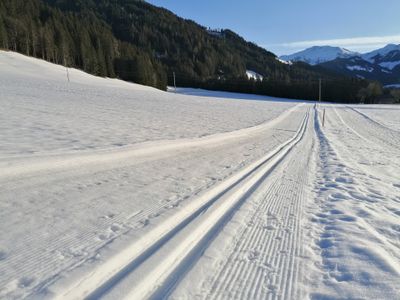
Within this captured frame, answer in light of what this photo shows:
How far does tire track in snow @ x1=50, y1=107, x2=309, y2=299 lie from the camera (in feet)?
9.01

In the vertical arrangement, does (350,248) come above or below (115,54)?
below

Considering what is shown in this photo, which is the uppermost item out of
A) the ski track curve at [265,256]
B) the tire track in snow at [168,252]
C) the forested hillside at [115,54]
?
the forested hillside at [115,54]

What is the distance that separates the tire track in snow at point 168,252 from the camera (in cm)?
275

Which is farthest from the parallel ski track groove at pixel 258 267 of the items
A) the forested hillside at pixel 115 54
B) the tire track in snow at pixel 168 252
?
the forested hillside at pixel 115 54

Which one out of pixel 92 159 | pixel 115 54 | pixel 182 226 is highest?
pixel 115 54

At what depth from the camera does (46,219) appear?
3.98 m

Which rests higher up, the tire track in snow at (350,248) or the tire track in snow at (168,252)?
the tire track in snow at (168,252)

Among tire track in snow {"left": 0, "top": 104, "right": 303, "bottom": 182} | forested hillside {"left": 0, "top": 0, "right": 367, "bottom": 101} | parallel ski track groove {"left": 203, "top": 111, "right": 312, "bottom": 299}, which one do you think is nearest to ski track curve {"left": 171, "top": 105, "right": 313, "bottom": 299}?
parallel ski track groove {"left": 203, "top": 111, "right": 312, "bottom": 299}

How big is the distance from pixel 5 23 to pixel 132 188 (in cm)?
7956

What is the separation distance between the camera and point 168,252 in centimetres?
Result: 337

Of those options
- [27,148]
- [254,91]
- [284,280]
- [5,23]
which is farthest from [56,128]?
[254,91]

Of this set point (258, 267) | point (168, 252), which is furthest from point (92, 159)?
point (258, 267)

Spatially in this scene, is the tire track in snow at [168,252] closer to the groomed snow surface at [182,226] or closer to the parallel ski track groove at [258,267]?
the groomed snow surface at [182,226]

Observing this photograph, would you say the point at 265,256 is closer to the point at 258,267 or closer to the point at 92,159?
the point at 258,267
